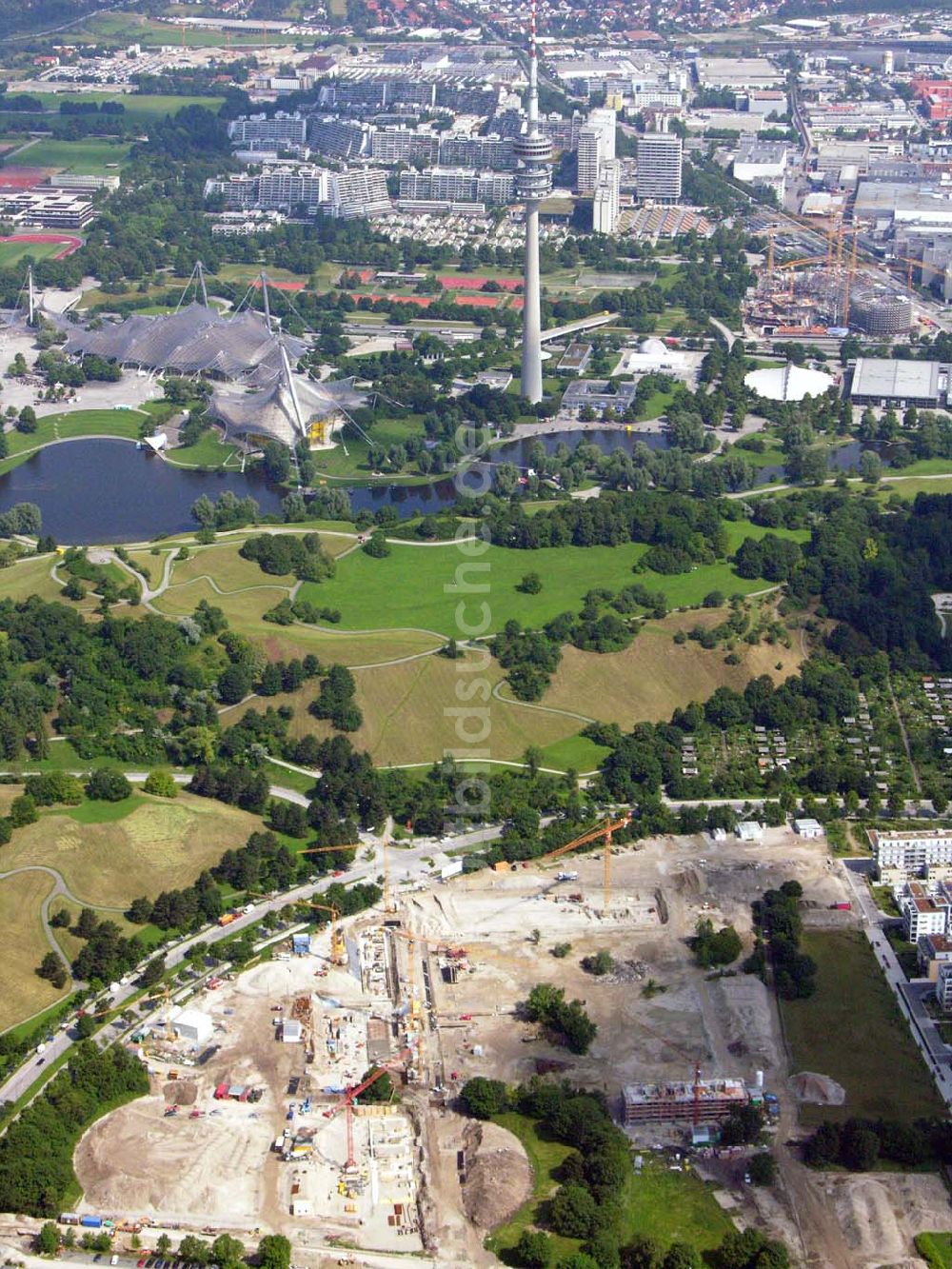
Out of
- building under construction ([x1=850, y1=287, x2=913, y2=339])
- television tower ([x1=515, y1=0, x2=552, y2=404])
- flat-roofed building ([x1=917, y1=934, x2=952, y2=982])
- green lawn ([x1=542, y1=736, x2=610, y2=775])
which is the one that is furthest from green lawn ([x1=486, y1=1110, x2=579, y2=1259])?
building under construction ([x1=850, y1=287, x2=913, y2=339])

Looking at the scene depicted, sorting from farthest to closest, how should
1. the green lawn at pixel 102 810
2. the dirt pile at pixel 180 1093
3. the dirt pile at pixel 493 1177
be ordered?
1. the green lawn at pixel 102 810
2. the dirt pile at pixel 180 1093
3. the dirt pile at pixel 493 1177

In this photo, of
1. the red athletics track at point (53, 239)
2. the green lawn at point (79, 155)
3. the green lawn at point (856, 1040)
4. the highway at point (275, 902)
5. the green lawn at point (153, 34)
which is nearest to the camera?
the green lawn at point (856, 1040)

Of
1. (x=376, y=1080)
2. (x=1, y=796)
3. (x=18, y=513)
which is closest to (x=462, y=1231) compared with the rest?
(x=376, y=1080)

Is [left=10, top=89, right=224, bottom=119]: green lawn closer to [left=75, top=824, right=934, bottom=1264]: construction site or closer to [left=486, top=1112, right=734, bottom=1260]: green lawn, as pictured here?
[left=75, top=824, right=934, bottom=1264]: construction site

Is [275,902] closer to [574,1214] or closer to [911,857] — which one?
[574,1214]

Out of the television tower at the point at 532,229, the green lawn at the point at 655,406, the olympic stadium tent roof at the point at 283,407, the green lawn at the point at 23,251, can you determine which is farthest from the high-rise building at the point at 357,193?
the green lawn at the point at 655,406

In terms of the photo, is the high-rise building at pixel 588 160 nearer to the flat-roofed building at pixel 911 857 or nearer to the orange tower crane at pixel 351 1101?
the flat-roofed building at pixel 911 857
